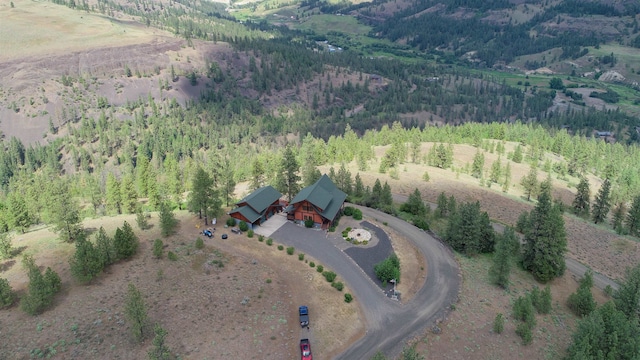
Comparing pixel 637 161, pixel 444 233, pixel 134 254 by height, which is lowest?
pixel 637 161

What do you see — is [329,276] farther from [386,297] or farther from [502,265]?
[502,265]

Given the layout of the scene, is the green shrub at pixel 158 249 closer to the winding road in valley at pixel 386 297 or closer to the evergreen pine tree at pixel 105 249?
the evergreen pine tree at pixel 105 249

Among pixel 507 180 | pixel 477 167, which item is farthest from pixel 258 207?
pixel 477 167

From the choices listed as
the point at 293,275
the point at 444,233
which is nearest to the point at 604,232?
the point at 444,233

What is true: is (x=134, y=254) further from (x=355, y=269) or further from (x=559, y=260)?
(x=559, y=260)

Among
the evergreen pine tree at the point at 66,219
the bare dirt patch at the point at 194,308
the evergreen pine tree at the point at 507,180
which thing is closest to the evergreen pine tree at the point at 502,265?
the bare dirt patch at the point at 194,308

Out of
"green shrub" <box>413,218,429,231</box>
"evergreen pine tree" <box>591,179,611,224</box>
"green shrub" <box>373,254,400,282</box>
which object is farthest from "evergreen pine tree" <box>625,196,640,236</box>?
"green shrub" <box>373,254,400,282</box>
